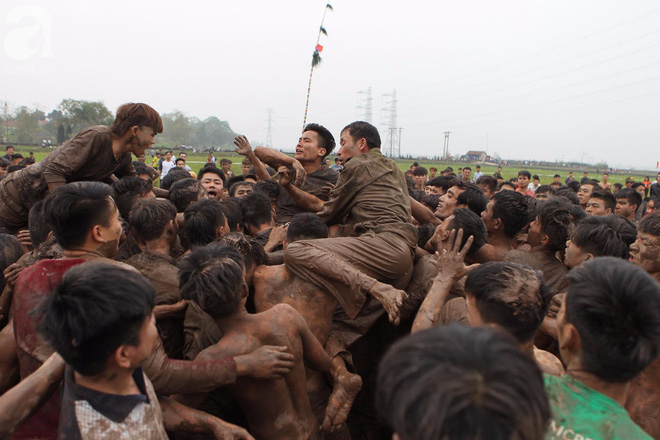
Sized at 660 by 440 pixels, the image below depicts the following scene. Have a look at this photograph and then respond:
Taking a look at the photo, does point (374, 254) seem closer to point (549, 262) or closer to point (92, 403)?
point (549, 262)

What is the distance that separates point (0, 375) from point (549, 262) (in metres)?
4.07

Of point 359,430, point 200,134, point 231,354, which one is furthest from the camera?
point 200,134

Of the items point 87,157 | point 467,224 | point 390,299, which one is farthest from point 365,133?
point 87,157

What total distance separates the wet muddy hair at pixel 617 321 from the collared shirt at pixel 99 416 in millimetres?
1710

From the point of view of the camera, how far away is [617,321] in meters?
1.59

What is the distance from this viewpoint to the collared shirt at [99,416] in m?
1.77

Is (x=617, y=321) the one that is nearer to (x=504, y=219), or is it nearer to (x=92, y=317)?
(x=92, y=317)

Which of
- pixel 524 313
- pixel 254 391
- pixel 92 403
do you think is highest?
pixel 524 313

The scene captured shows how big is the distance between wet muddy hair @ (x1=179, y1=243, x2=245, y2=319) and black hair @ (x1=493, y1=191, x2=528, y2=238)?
2719 mm

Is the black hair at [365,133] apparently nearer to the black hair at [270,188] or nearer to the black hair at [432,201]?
the black hair at [270,188]

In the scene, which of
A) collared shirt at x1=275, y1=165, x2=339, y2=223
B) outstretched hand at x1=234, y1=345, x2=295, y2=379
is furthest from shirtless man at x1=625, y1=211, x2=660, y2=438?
collared shirt at x1=275, y1=165, x2=339, y2=223

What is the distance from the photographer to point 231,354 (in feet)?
8.63

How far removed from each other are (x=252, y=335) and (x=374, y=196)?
178 centimetres

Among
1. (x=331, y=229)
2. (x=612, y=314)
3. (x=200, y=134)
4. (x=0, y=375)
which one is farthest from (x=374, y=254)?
(x=200, y=134)
